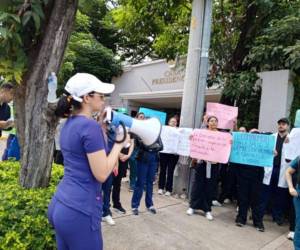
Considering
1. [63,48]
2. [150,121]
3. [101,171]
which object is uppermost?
[63,48]

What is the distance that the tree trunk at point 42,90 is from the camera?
347 centimetres

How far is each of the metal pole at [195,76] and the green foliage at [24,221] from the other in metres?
3.81

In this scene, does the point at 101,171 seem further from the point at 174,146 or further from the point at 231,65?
the point at 231,65

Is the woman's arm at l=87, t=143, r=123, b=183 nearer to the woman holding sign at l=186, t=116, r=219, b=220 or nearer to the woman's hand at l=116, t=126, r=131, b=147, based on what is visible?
the woman's hand at l=116, t=126, r=131, b=147

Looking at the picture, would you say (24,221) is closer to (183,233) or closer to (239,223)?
(183,233)

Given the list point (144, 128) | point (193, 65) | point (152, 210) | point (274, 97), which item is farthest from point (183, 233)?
point (274, 97)

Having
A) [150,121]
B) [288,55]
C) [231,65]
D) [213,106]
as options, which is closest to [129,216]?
[213,106]

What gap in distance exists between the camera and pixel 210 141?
5.66 metres

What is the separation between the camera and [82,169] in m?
2.13

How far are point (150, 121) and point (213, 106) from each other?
12.1ft

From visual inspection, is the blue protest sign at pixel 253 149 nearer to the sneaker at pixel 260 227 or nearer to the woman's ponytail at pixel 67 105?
the sneaker at pixel 260 227

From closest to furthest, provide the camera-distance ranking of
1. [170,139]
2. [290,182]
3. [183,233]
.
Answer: [290,182]
[183,233]
[170,139]

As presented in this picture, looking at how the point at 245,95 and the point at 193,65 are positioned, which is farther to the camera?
the point at 245,95

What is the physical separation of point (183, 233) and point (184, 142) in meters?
2.06
